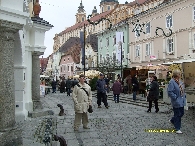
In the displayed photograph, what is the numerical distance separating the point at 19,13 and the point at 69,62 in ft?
219

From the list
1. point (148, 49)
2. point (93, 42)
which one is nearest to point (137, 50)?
point (148, 49)

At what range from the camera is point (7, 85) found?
584cm

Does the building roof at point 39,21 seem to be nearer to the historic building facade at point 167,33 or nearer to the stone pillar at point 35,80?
the stone pillar at point 35,80

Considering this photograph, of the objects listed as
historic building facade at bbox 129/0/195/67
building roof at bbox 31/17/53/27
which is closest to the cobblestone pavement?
building roof at bbox 31/17/53/27

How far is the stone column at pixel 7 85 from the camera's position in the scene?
5.77 metres

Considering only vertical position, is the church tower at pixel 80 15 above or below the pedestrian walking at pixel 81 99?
above

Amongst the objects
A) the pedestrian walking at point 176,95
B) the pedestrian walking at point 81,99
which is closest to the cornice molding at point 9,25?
the pedestrian walking at point 81,99

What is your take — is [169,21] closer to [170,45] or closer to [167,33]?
[167,33]

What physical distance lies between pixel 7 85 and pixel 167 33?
28.8 metres

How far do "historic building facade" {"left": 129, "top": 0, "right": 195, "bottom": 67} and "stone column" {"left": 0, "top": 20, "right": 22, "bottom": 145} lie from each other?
992 inches

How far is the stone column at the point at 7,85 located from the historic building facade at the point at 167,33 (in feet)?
82.6

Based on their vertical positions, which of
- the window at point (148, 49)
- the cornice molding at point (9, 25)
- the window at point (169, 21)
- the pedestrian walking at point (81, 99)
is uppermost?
the window at point (169, 21)

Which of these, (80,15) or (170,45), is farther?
(80,15)

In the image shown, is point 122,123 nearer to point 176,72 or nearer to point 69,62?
point 176,72
